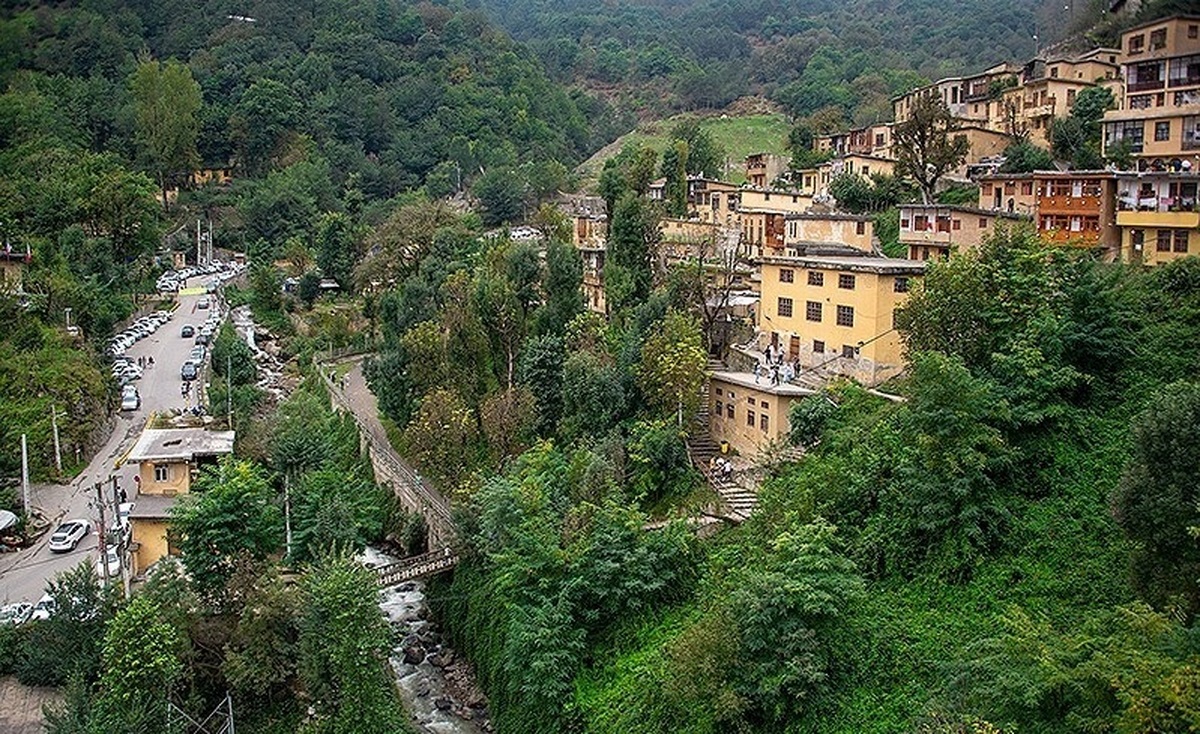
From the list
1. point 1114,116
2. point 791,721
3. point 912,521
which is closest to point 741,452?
point 912,521

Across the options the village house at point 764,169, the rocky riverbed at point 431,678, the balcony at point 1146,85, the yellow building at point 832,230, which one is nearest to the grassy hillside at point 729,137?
the village house at point 764,169

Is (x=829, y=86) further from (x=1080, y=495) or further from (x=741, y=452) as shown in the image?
(x=1080, y=495)

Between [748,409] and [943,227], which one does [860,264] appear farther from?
[748,409]

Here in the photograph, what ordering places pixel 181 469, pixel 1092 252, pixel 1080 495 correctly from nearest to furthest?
pixel 1080 495, pixel 1092 252, pixel 181 469

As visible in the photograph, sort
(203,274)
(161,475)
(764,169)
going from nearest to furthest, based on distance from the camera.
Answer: (161,475)
(764,169)
(203,274)

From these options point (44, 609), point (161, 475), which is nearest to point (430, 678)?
point (44, 609)

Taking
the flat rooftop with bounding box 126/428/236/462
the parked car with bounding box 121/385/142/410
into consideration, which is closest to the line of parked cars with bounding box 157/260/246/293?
the parked car with bounding box 121/385/142/410

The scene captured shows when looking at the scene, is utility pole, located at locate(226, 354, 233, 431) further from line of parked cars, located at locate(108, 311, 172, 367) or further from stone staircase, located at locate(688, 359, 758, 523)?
stone staircase, located at locate(688, 359, 758, 523)
